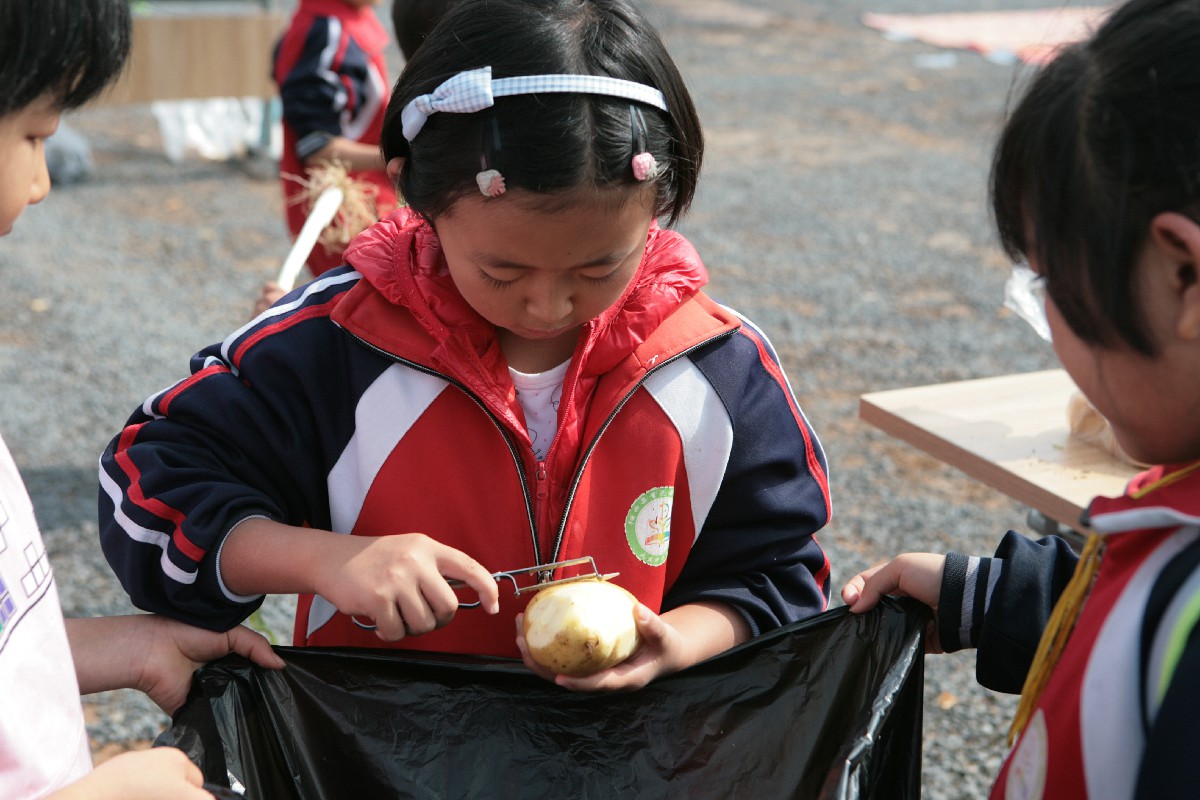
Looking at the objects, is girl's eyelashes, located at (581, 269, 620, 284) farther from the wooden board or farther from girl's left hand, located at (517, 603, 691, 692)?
the wooden board

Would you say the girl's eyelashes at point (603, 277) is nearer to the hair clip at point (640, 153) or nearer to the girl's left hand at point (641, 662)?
the hair clip at point (640, 153)

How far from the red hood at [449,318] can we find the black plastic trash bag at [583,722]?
1.19 ft

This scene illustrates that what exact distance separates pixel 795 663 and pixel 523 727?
348 millimetres

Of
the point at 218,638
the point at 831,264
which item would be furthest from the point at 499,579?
the point at 831,264

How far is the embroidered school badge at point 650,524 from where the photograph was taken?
4.91ft

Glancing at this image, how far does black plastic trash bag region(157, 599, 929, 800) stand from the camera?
4.66ft

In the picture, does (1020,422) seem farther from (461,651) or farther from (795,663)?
(461,651)

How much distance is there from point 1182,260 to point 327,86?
3009 mm

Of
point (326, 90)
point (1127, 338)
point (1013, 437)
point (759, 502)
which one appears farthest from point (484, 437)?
point (326, 90)

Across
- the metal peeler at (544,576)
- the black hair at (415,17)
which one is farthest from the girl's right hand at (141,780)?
the black hair at (415,17)

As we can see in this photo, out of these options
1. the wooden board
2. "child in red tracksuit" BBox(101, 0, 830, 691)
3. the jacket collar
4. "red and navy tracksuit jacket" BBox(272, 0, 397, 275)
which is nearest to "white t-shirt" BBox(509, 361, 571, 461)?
"child in red tracksuit" BBox(101, 0, 830, 691)

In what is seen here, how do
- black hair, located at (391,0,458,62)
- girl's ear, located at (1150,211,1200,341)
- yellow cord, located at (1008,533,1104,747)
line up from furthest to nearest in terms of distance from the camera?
black hair, located at (391,0,458,62) < yellow cord, located at (1008,533,1104,747) < girl's ear, located at (1150,211,1200,341)

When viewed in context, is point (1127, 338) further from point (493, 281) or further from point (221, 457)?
point (221, 457)

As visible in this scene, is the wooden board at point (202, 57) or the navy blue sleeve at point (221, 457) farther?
the wooden board at point (202, 57)
